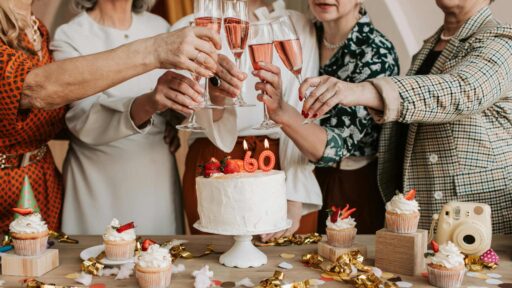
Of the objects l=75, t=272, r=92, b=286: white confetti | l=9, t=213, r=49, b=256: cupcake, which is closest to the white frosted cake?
l=75, t=272, r=92, b=286: white confetti

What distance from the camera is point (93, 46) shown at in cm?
228

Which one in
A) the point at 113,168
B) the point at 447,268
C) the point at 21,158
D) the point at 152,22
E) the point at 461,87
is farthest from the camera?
the point at 152,22

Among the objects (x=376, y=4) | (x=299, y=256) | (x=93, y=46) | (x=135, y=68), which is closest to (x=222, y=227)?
(x=299, y=256)

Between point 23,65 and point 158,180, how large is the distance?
2.78 feet

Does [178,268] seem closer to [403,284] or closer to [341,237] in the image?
[341,237]

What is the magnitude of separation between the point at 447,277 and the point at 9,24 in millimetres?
1548

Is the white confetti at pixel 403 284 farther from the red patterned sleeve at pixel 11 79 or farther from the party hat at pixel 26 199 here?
the red patterned sleeve at pixel 11 79

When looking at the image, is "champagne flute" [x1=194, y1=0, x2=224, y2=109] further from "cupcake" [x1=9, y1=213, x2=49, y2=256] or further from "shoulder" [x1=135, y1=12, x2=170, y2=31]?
"shoulder" [x1=135, y1=12, x2=170, y2=31]

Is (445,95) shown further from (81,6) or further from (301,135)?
(81,6)

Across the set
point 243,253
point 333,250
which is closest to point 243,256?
point 243,253

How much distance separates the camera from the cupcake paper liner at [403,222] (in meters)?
1.45

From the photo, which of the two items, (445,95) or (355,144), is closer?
(445,95)

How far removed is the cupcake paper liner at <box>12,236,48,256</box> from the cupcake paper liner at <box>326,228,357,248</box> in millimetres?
761

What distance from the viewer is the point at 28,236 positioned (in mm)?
1462
